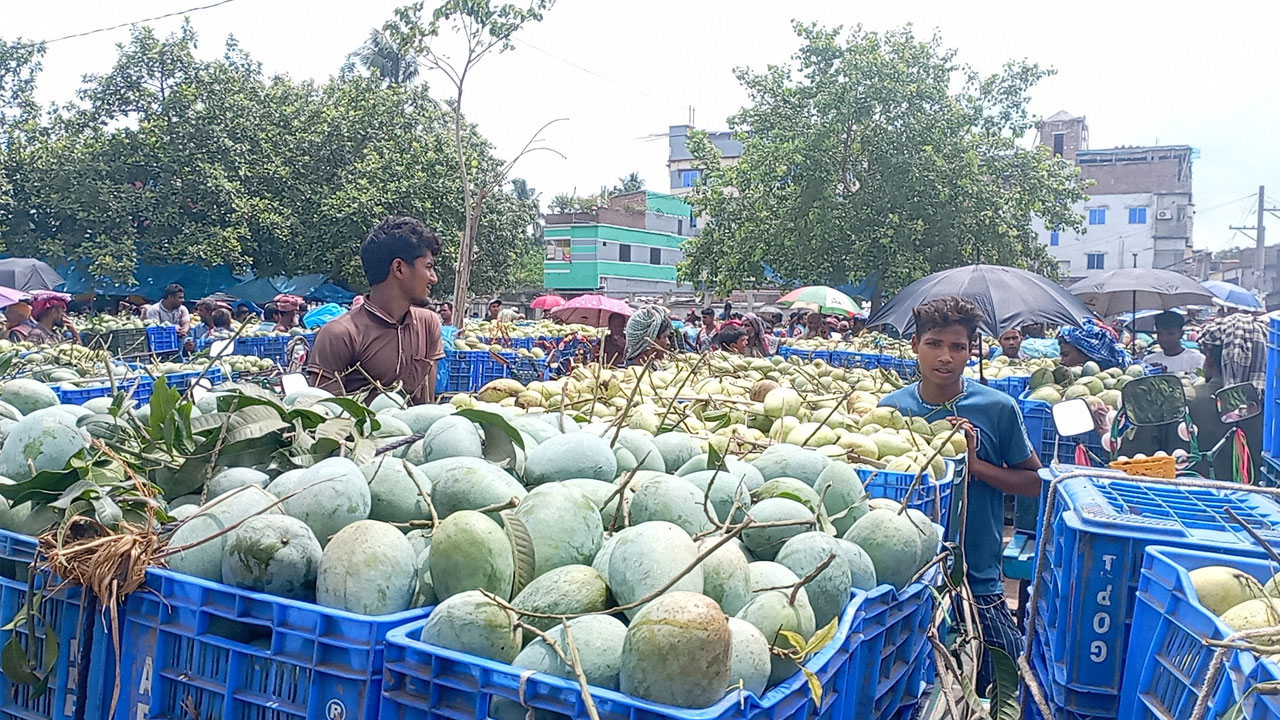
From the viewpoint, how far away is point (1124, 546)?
1.77 metres

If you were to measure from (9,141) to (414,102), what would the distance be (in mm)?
10871

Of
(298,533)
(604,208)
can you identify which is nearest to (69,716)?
(298,533)

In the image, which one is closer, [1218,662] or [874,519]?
[1218,662]

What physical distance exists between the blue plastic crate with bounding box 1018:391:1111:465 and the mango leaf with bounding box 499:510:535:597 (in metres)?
4.95

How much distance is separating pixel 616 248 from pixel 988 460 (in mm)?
49432

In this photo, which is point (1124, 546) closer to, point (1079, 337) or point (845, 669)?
point (845, 669)

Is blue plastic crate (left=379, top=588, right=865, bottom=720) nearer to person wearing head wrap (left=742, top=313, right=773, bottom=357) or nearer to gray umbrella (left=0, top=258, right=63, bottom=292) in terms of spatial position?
person wearing head wrap (left=742, top=313, right=773, bottom=357)

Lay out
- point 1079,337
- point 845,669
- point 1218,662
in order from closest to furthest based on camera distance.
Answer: point 1218,662 < point 845,669 < point 1079,337

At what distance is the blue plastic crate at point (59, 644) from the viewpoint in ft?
5.00

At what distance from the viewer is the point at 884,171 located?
66.6ft

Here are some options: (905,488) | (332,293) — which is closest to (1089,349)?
(905,488)

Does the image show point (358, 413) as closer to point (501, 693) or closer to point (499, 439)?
point (499, 439)

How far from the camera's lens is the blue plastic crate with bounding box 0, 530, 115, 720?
1.52 m

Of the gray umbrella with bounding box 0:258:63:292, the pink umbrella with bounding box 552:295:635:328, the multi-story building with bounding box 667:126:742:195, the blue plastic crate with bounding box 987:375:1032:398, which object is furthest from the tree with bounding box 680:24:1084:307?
the multi-story building with bounding box 667:126:742:195
